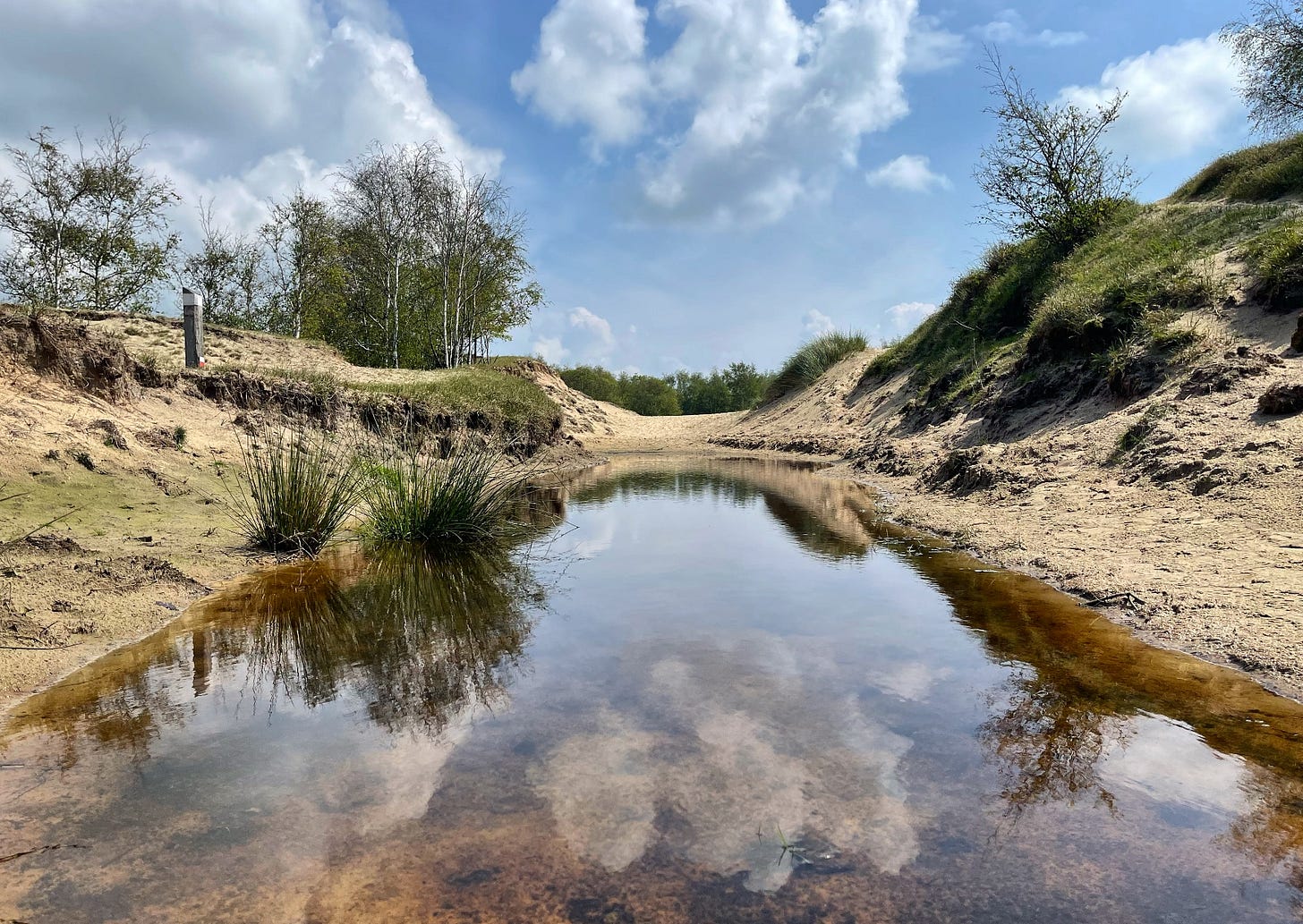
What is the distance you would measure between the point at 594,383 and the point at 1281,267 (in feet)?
148

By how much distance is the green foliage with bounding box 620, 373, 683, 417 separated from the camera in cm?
5856

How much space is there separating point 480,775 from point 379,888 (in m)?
0.67

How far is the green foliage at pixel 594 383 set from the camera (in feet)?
172

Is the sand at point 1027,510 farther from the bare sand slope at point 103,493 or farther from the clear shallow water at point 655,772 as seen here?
the clear shallow water at point 655,772

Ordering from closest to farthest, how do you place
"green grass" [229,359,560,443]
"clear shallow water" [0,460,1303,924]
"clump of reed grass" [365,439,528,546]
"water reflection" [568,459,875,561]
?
"clear shallow water" [0,460,1303,924] → "clump of reed grass" [365,439,528,546] → "water reflection" [568,459,875,561] → "green grass" [229,359,560,443]

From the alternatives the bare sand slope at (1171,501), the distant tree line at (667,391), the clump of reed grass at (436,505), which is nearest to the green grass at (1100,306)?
the bare sand slope at (1171,501)

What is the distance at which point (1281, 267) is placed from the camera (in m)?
9.22

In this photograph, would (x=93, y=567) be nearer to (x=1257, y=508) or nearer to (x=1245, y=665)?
(x=1245, y=665)

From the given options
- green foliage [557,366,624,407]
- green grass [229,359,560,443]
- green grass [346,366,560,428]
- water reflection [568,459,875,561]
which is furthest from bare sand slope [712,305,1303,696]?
green foliage [557,366,624,407]

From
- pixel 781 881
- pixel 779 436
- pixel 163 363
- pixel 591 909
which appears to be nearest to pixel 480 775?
pixel 591 909

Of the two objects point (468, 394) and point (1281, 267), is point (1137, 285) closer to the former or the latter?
point (1281, 267)

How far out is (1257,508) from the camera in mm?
5711

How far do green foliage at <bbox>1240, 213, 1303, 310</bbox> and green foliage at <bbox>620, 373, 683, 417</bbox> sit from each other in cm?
4808

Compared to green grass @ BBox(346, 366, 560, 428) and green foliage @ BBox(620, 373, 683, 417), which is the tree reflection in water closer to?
green grass @ BBox(346, 366, 560, 428)
